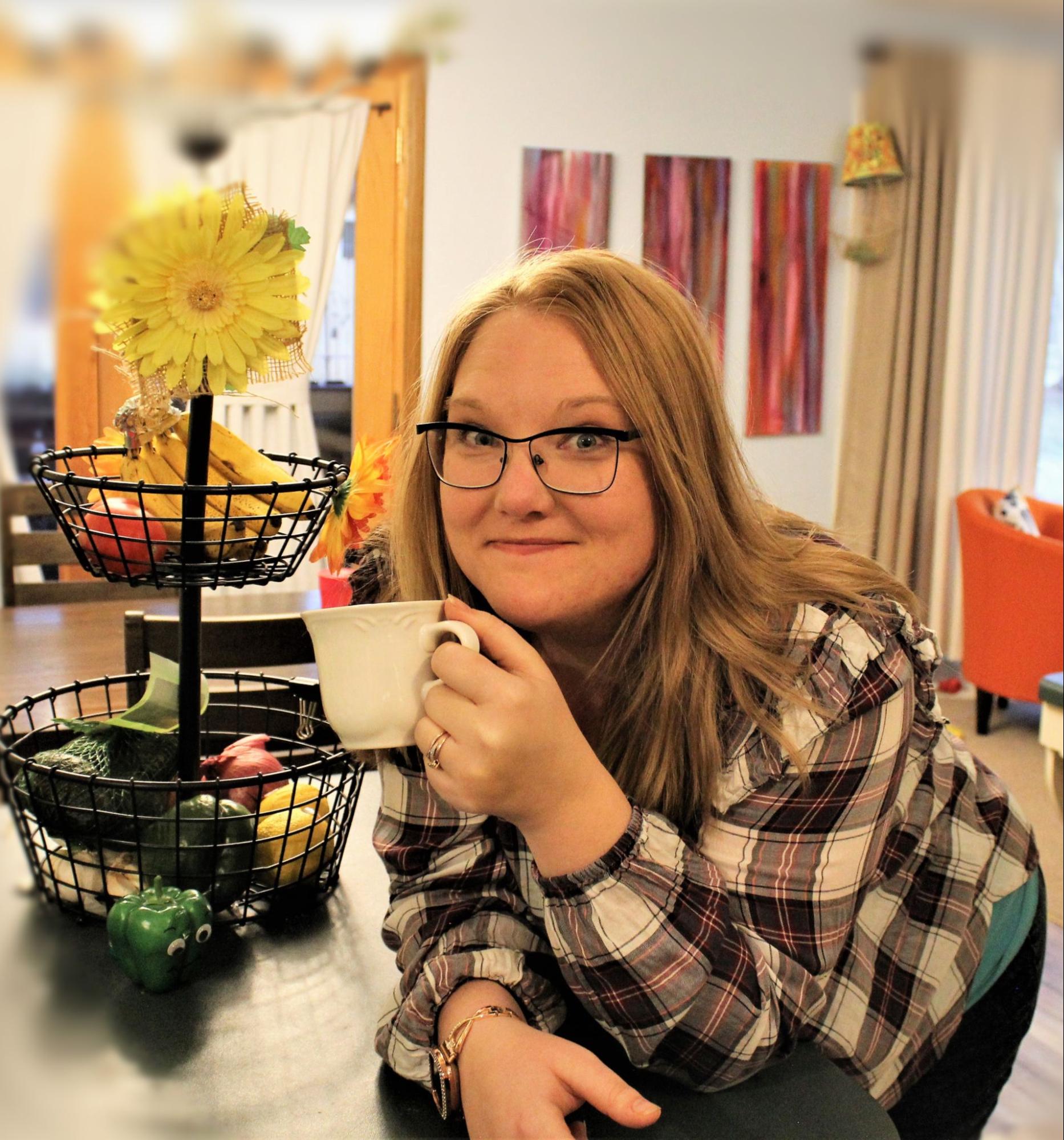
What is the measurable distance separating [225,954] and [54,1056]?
27 centimetres

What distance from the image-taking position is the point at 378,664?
14.6 inches

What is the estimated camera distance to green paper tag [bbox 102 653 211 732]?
0.41 metres

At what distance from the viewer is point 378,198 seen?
2570mm

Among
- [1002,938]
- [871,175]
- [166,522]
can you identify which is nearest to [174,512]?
[166,522]

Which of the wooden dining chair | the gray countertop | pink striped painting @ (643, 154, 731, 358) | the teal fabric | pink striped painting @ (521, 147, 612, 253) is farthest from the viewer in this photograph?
pink striped painting @ (643, 154, 731, 358)

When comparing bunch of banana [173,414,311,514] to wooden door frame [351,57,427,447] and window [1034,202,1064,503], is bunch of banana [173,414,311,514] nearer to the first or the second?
wooden door frame [351,57,427,447]

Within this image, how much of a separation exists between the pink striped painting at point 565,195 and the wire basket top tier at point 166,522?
2.47 metres

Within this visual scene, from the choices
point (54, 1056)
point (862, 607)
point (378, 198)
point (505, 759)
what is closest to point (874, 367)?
point (378, 198)

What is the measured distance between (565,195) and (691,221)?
378 millimetres

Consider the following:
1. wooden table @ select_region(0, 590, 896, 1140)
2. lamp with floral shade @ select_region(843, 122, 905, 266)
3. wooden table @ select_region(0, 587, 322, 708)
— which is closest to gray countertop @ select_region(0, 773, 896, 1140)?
wooden table @ select_region(0, 590, 896, 1140)

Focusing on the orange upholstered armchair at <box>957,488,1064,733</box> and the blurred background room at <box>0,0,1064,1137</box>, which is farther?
the orange upholstered armchair at <box>957,488,1064,733</box>

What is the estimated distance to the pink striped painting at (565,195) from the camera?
2773 mm

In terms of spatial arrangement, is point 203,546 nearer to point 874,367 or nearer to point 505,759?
point 505,759

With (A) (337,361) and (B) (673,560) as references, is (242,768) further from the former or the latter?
(A) (337,361)
